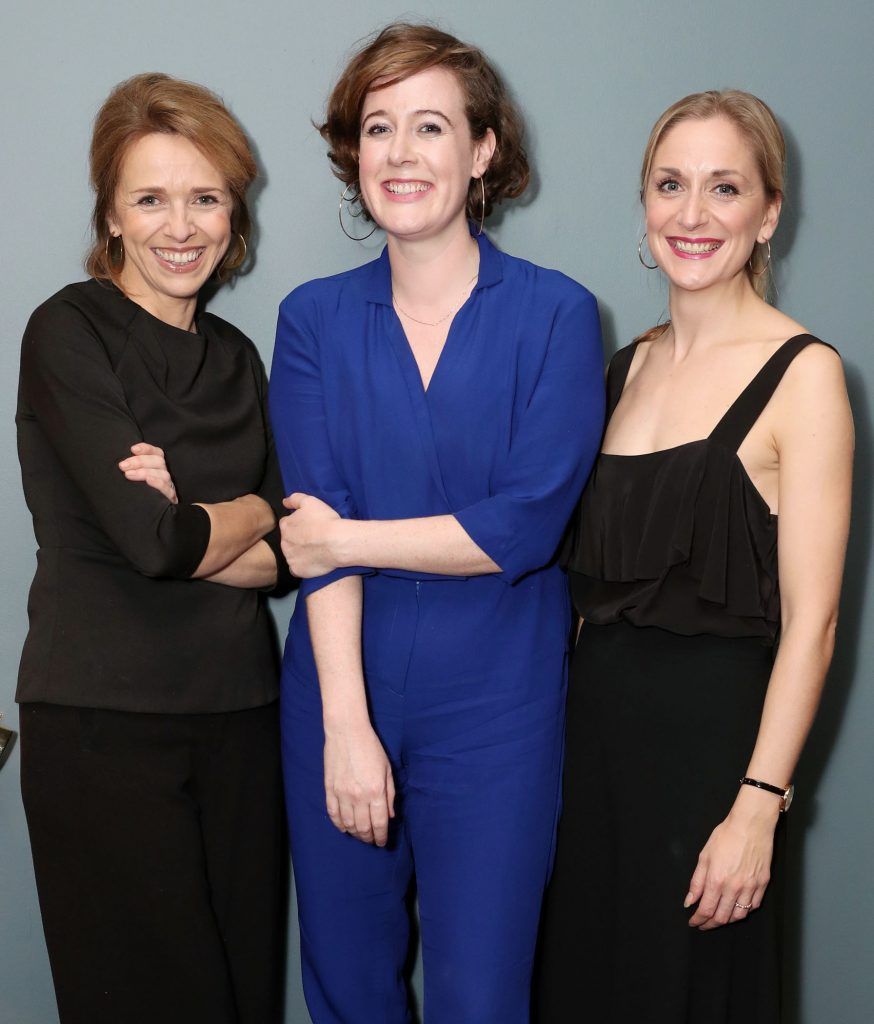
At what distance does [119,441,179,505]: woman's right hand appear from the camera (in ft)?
5.97

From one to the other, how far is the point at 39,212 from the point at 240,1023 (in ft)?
4.83

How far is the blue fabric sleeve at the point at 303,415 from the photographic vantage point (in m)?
1.89

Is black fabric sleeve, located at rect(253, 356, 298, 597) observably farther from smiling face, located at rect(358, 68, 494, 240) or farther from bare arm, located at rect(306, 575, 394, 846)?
smiling face, located at rect(358, 68, 494, 240)

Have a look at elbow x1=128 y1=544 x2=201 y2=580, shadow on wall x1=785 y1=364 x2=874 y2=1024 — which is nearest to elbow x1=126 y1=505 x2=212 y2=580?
elbow x1=128 y1=544 x2=201 y2=580

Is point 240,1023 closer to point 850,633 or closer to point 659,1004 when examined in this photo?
point 659,1004

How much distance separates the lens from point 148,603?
193cm

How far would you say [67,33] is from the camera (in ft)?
6.96

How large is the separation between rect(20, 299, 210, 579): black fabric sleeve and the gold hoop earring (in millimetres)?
170

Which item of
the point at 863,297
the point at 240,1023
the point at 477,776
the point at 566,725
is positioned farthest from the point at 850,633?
the point at 240,1023

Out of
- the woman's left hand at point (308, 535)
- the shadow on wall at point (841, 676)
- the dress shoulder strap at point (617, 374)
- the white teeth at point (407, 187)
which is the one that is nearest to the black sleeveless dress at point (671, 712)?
the dress shoulder strap at point (617, 374)

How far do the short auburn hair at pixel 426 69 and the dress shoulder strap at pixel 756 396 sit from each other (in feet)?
1.75

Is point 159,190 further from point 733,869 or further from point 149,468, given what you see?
point 733,869

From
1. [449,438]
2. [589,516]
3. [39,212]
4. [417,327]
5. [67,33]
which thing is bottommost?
[589,516]

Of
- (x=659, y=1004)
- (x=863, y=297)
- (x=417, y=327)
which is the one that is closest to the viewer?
(x=659, y=1004)
